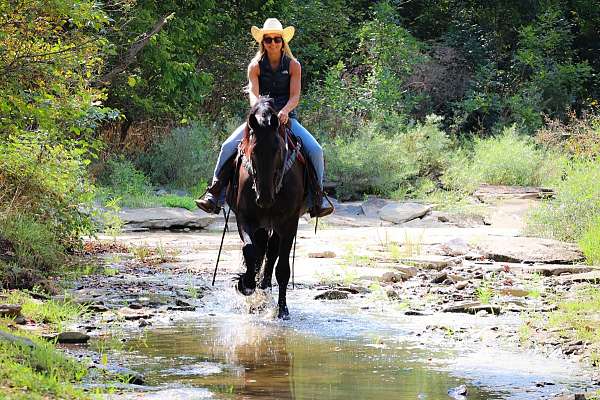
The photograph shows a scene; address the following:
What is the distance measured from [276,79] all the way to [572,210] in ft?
20.5

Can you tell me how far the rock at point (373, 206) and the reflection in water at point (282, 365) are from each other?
12442 millimetres

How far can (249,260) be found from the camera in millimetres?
9336

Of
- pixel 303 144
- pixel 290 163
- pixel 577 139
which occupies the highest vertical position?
pixel 303 144

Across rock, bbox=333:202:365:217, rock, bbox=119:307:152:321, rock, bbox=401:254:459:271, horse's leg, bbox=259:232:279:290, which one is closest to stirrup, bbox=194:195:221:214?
horse's leg, bbox=259:232:279:290

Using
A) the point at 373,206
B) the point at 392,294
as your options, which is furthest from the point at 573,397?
the point at 373,206

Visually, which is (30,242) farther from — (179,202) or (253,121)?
(179,202)

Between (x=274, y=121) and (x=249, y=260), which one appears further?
(x=249, y=260)

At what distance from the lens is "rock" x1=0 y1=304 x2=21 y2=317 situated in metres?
7.64

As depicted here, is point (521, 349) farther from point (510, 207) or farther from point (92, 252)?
point (510, 207)

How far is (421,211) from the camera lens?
65.6ft

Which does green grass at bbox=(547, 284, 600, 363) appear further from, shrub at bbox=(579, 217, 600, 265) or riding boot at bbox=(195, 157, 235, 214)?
riding boot at bbox=(195, 157, 235, 214)

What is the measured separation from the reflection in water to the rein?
1409mm

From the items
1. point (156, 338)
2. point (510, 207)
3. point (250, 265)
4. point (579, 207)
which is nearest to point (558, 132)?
point (510, 207)

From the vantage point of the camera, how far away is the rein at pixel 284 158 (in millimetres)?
8992
